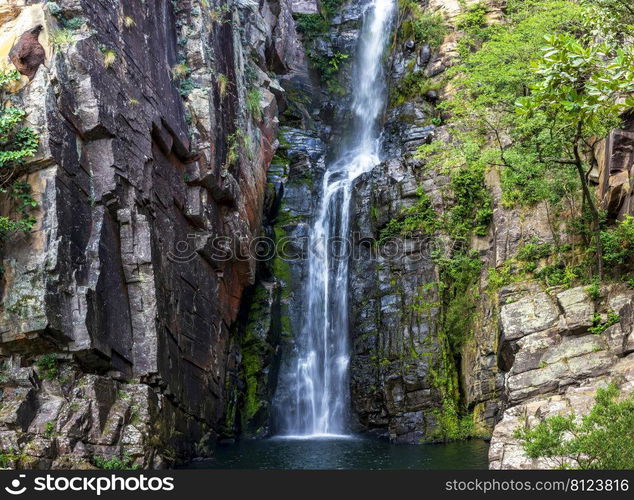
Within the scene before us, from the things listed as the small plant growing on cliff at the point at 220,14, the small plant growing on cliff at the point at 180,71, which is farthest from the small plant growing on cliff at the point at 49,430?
the small plant growing on cliff at the point at 220,14

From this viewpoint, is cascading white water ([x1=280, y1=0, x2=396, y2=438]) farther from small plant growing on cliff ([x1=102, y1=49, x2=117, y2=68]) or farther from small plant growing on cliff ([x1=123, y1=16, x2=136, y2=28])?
small plant growing on cliff ([x1=102, y1=49, x2=117, y2=68])

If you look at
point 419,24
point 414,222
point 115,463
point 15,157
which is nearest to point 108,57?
point 15,157

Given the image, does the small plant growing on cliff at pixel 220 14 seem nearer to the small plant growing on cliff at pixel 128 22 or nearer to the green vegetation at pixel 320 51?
the small plant growing on cliff at pixel 128 22

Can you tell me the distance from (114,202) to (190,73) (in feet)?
24.0

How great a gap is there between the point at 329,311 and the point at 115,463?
1345cm

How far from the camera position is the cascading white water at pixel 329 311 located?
1042 inches

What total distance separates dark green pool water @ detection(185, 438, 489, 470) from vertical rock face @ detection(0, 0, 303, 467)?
55.4 inches

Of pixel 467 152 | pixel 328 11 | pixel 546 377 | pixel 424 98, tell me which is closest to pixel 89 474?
pixel 546 377

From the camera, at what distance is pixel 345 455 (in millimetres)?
20859

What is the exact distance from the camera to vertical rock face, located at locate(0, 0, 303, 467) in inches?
631

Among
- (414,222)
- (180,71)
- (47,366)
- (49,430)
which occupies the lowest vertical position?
(49,430)

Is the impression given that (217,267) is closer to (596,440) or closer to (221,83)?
(221,83)

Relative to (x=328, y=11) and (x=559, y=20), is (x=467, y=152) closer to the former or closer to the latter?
(x=559, y=20)

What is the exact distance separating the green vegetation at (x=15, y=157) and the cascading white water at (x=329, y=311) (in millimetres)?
13372
